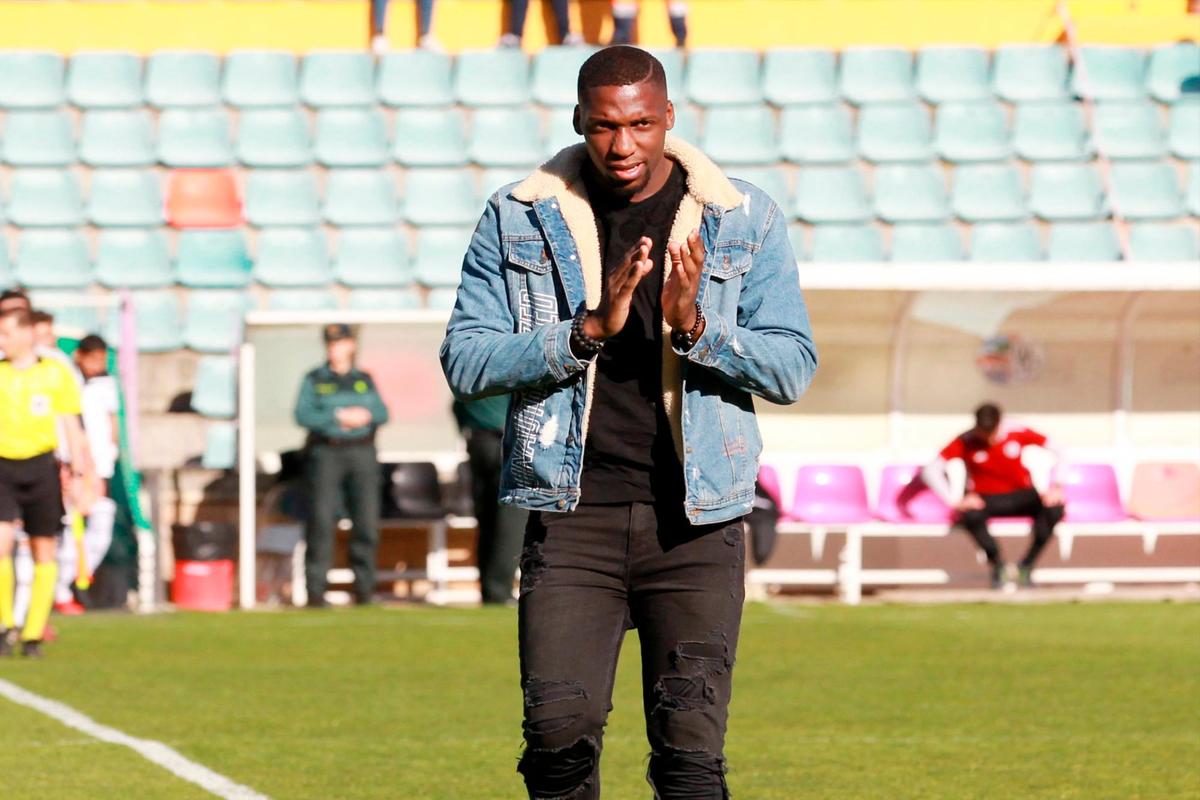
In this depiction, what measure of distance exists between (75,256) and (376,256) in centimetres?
255

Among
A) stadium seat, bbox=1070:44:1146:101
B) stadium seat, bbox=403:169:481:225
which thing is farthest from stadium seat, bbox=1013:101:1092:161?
stadium seat, bbox=403:169:481:225

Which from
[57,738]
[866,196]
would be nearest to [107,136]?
[866,196]

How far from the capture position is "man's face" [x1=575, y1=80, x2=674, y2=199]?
14.3 ft

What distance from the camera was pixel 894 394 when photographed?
58.0 ft

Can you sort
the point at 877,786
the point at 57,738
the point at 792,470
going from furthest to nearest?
1. the point at 792,470
2. the point at 57,738
3. the point at 877,786

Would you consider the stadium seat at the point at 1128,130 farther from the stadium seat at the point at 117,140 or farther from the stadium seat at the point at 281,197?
the stadium seat at the point at 117,140

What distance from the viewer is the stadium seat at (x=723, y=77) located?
19656mm

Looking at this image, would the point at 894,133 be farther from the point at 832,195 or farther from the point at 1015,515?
the point at 1015,515

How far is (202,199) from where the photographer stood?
61.7 feet

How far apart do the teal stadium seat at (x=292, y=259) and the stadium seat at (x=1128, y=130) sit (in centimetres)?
688

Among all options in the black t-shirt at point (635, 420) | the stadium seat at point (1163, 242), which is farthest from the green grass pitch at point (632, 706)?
the stadium seat at point (1163, 242)

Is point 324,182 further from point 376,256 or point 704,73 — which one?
point 704,73

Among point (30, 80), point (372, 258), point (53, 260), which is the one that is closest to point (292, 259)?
point (372, 258)

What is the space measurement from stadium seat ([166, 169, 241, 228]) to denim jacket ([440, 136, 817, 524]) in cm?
1442
